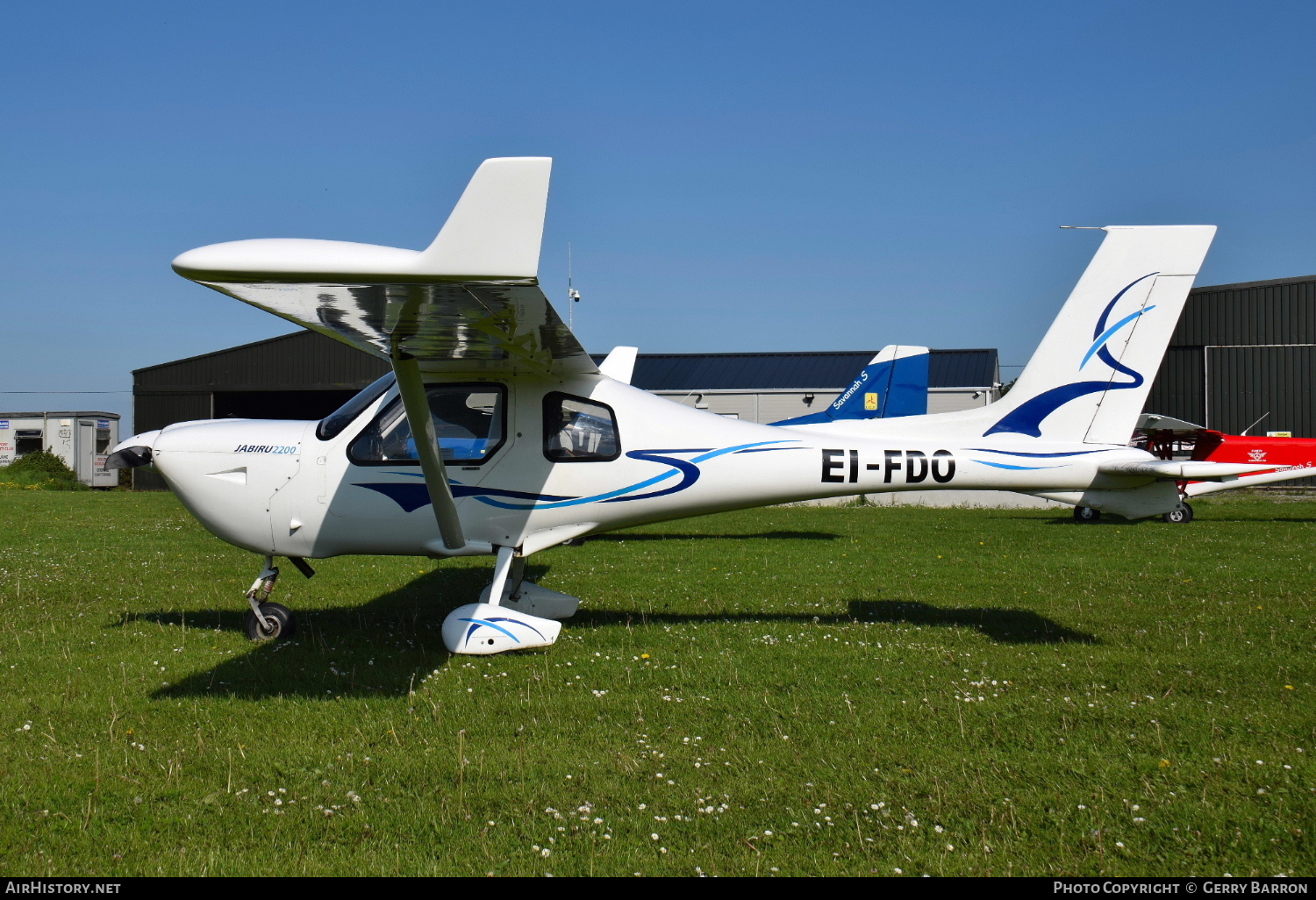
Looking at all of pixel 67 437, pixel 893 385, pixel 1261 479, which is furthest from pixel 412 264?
pixel 67 437

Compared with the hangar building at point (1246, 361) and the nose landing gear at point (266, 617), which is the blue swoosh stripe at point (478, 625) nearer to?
the nose landing gear at point (266, 617)

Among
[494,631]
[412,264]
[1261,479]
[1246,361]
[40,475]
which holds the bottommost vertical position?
[40,475]

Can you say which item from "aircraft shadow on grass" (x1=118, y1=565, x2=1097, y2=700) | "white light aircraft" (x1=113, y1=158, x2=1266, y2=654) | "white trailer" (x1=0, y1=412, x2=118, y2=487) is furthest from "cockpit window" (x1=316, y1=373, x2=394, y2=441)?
"white trailer" (x1=0, y1=412, x2=118, y2=487)

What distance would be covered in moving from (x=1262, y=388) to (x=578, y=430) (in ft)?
112

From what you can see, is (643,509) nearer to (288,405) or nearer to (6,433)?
(288,405)

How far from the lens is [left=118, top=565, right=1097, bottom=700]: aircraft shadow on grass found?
6.03 metres

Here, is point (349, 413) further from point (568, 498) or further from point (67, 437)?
point (67, 437)

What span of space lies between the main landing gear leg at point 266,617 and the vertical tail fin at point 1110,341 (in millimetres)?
5581

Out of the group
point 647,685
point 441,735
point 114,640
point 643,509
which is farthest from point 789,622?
point 114,640

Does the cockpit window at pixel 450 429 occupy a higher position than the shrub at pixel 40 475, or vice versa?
the cockpit window at pixel 450 429

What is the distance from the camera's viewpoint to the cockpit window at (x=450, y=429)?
7242mm

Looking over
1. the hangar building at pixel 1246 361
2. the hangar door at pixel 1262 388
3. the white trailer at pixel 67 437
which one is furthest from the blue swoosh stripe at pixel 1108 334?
the white trailer at pixel 67 437

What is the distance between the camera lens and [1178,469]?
6.69 m

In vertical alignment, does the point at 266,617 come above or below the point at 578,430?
below
